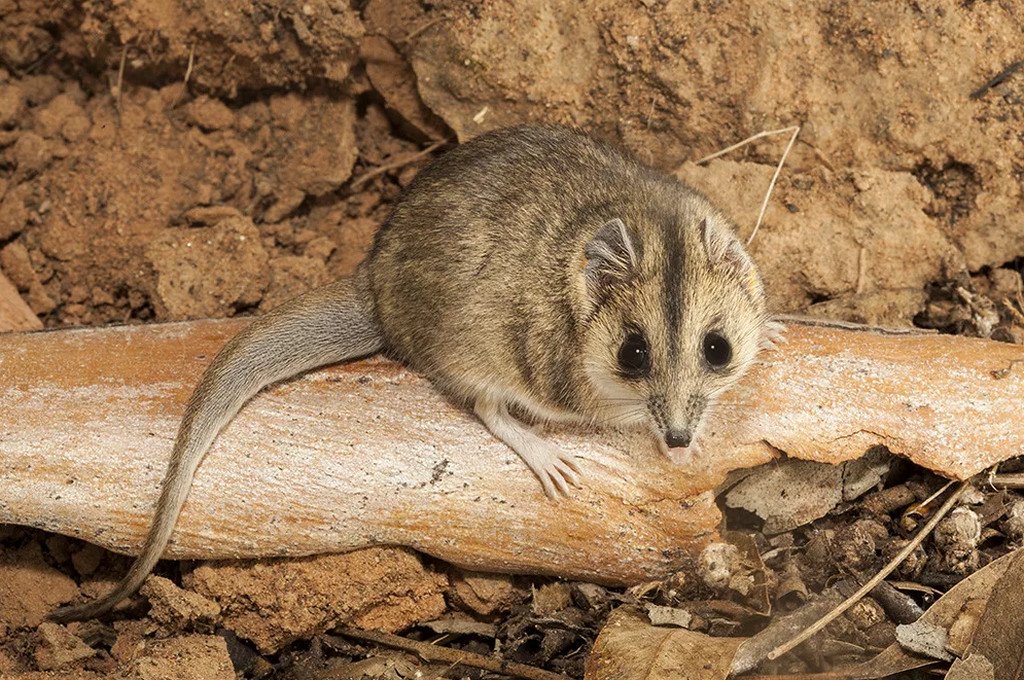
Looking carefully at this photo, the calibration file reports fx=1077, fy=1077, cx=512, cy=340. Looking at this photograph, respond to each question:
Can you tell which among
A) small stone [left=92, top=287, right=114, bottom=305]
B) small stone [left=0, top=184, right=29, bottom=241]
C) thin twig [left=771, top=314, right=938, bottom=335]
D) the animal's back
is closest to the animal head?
the animal's back

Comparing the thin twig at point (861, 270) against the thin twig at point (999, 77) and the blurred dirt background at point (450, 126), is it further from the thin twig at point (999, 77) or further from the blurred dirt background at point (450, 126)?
the thin twig at point (999, 77)

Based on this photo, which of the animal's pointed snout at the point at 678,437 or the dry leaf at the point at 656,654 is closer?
the dry leaf at the point at 656,654

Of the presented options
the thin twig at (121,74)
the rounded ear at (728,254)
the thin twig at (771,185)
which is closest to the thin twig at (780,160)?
the thin twig at (771,185)

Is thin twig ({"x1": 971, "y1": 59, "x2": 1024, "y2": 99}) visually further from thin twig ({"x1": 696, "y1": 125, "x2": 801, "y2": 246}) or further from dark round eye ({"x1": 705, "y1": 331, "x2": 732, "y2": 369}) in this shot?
dark round eye ({"x1": 705, "y1": 331, "x2": 732, "y2": 369})

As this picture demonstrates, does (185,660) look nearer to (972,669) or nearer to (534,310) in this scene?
(534,310)

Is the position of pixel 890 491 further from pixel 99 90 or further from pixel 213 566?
pixel 99 90
